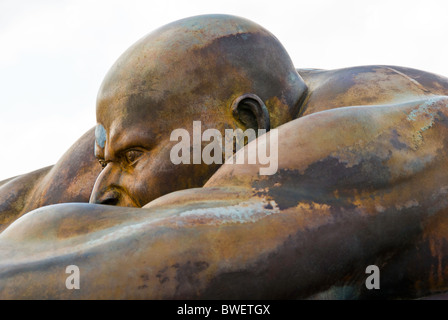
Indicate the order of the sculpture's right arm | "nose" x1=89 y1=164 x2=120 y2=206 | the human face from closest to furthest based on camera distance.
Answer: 1. the sculpture's right arm
2. the human face
3. "nose" x1=89 y1=164 x2=120 y2=206

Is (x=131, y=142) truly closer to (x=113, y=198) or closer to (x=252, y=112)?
(x=113, y=198)

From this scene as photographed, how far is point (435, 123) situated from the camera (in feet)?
6.47

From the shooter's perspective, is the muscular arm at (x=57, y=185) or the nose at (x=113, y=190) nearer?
the nose at (x=113, y=190)

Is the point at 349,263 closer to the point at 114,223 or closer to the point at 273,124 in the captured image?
the point at 114,223

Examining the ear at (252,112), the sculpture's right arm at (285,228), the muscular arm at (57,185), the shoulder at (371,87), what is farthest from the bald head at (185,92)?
the muscular arm at (57,185)

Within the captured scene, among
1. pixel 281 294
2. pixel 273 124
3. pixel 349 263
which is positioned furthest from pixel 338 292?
pixel 273 124

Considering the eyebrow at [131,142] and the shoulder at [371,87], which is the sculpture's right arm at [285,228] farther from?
the eyebrow at [131,142]

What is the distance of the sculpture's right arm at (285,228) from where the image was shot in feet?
4.93

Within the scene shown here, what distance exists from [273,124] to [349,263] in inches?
33.2

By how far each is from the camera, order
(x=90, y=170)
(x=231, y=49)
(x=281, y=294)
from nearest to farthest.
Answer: (x=281, y=294)
(x=231, y=49)
(x=90, y=170)

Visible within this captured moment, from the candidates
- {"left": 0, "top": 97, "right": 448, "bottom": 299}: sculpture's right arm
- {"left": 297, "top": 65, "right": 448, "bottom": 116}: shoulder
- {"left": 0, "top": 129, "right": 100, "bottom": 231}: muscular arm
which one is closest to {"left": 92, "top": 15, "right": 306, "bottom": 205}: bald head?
{"left": 297, "top": 65, "right": 448, "bottom": 116}: shoulder

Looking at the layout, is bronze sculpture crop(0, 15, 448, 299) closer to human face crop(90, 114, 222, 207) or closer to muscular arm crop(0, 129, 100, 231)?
human face crop(90, 114, 222, 207)

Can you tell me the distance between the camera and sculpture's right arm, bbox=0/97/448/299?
4.93 feet

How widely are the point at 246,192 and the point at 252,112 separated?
0.72 m
